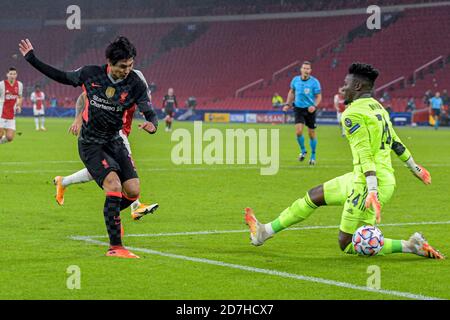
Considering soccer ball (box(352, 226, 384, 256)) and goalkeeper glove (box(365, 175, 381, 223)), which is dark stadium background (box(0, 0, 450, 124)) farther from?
goalkeeper glove (box(365, 175, 381, 223))

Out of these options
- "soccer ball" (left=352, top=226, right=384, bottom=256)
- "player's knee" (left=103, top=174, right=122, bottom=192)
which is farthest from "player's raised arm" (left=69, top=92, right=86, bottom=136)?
"soccer ball" (left=352, top=226, right=384, bottom=256)

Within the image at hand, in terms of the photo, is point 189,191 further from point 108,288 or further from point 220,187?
point 108,288

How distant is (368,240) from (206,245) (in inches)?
74.2

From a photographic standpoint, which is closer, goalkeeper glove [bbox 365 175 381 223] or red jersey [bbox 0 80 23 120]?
goalkeeper glove [bbox 365 175 381 223]

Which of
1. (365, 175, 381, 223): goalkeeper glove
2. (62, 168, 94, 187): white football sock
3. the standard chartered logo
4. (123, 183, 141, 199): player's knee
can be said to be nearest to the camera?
(365, 175, 381, 223): goalkeeper glove

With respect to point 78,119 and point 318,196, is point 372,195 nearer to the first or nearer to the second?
point 318,196

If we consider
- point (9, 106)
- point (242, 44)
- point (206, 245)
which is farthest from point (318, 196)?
point (242, 44)

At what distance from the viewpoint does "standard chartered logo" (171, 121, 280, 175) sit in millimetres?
22953

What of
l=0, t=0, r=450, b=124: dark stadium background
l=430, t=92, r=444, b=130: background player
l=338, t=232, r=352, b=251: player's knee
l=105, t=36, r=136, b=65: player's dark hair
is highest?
l=0, t=0, r=450, b=124: dark stadium background

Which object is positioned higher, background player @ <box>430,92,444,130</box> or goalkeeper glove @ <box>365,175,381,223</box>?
background player @ <box>430,92,444,130</box>

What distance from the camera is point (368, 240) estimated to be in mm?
8773
